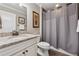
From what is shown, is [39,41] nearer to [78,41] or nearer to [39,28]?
[39,28]

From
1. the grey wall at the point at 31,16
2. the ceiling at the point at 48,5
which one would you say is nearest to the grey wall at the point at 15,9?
the grey wall at the point at 31,16

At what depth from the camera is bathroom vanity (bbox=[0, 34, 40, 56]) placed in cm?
118

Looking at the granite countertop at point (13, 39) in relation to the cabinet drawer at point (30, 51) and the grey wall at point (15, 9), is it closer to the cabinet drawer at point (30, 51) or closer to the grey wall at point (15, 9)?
the cabinet drawer at point (30, 51)

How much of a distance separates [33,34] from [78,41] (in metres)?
0.67

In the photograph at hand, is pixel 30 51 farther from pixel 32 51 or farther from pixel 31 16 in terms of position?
pixel 31 16

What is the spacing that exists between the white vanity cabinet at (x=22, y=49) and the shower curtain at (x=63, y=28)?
0.70 ft

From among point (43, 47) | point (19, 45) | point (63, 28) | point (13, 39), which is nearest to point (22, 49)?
point (19, 45)

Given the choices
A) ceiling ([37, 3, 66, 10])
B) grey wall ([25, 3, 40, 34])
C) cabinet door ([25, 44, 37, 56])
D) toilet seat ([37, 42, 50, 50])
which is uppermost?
ceiling ([37, 3, 66, 10])

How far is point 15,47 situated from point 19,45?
0.07 meters

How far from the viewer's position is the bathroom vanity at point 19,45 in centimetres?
118

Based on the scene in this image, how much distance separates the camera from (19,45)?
133 centimetres

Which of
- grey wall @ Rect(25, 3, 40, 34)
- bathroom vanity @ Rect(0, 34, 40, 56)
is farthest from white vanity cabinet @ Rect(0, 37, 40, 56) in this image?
grey wall @ Rect(25, 3, 40, 34)

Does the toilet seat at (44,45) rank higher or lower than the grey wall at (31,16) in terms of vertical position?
lower

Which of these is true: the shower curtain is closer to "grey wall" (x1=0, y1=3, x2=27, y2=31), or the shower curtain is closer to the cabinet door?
the cabinet door
